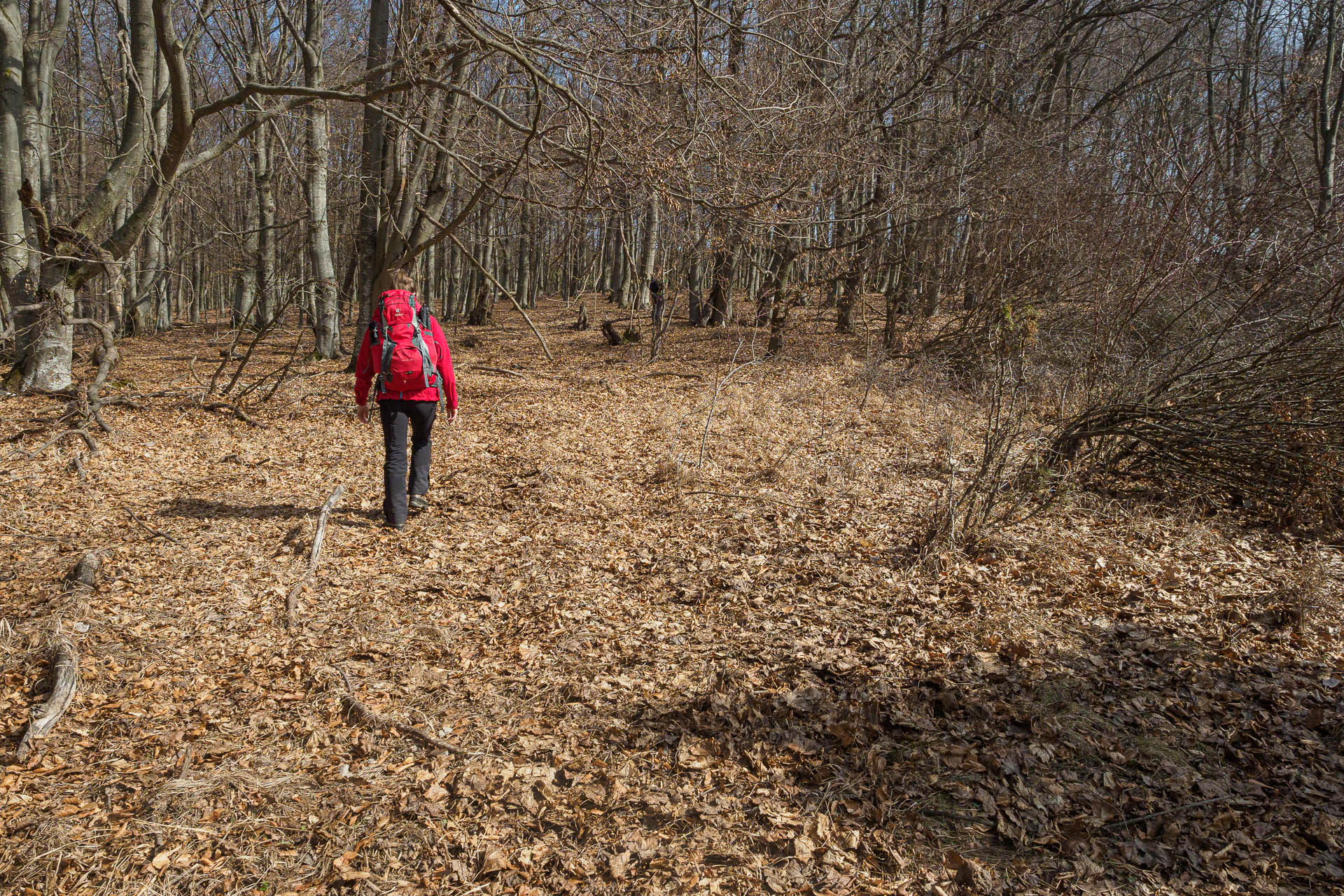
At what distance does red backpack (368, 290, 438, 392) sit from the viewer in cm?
541

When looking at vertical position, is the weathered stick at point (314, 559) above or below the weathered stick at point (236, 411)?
below

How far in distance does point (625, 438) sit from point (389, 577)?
13.1 feet

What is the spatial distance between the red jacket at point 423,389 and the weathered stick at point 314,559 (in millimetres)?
843

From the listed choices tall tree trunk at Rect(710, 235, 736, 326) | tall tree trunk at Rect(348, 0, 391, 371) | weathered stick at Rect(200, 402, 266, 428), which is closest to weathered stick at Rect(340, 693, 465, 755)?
weathered stick at Rect(200, 402, 266, 428)

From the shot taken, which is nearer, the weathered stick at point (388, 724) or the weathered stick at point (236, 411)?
the weathered stick at point (388, 724)

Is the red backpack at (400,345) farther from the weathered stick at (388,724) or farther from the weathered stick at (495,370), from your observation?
the weathered stick at (495,370)

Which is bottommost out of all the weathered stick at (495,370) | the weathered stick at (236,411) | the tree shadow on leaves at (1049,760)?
the tree shadow on leaves at (1049,760)

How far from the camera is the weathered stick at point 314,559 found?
4684 mm

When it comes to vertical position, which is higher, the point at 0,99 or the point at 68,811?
the point at 0,99

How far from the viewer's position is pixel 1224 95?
66.5 feet

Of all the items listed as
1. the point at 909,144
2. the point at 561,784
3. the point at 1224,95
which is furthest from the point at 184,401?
the point at 1224,95

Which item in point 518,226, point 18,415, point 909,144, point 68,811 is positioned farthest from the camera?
point 518,226

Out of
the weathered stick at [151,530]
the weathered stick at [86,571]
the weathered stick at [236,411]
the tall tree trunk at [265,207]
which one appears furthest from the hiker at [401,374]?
the tall tree trunk at [265,207]

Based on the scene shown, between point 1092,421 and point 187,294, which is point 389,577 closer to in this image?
point 1092,421
